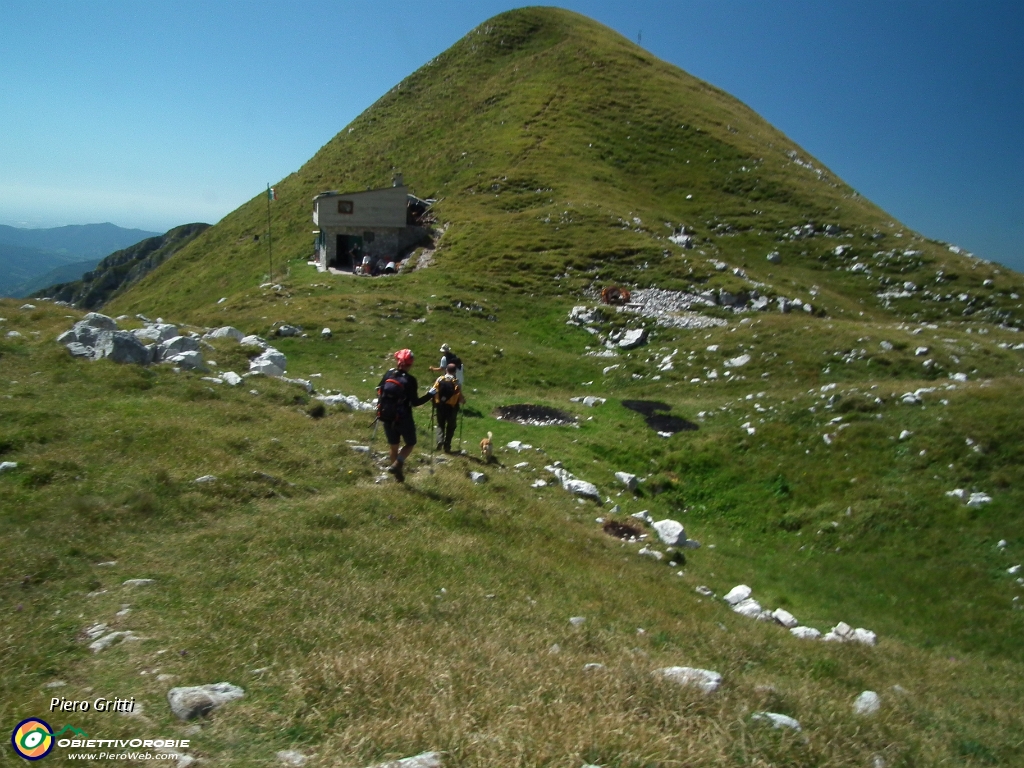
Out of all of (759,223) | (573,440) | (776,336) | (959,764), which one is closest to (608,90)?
(759,223)

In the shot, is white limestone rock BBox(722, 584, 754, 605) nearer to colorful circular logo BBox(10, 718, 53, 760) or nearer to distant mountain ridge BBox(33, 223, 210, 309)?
colorful circular logo BBox(10, 718, 53, 760)

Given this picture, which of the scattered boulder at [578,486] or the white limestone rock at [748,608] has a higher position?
the scattered boulder at [578,486]

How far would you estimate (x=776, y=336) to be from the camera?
3086 centimetres

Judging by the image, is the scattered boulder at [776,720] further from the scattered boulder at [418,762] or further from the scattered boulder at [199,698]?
the scattered boulder at [199,698]

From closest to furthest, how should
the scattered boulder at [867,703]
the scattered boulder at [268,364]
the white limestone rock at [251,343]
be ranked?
the scattered boulder at [867,703] < the scattered boulder at [268,364] < the white limestone rock at [251,343]

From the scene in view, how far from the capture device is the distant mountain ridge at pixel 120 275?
120 m

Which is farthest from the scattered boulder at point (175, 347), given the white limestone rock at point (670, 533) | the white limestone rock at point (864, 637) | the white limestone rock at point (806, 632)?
the white limestone rock at point (864, 637)

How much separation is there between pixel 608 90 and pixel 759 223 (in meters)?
33.1

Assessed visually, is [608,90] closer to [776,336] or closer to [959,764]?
[776,336]

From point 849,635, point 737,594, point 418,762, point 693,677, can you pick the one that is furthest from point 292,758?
point 849,635

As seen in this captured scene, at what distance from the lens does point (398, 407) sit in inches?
466

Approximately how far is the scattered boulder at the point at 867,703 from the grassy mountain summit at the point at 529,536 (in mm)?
131

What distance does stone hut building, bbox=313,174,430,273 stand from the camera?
5134 cm

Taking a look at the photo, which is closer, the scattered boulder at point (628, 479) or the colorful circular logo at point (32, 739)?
the colorful circular logo at point (32, 739)
